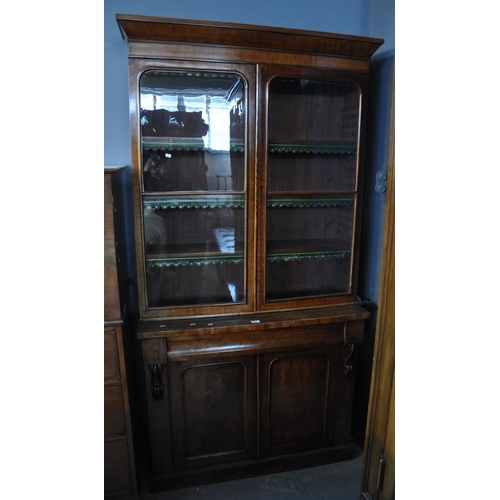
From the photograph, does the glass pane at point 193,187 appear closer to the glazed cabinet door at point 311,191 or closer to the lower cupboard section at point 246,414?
the glazed cabinet door at point 311,191

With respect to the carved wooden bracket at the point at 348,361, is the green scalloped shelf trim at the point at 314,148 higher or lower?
higher

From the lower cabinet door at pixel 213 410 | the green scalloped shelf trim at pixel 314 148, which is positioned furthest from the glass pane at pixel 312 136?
the lower cabinet door at pixel 213 410

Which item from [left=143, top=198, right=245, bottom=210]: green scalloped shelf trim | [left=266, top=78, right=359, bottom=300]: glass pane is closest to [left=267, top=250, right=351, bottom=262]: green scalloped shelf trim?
Answer: [left=266, top=78, right=359, bottom=300]: glass pane

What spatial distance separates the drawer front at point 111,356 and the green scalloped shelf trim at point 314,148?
94 cm

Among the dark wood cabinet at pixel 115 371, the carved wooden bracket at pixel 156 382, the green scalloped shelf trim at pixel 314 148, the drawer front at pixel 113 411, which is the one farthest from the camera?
the green scalloped shelf trim at pixel 314 148

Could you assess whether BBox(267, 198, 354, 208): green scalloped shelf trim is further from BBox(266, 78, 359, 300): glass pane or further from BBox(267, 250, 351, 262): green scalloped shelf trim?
BBox(267, 250, 351, 262): green scalloped shelf trim

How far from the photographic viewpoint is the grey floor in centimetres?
155

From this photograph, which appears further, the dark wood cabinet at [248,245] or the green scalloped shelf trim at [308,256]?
the green scalloped shelf trim at [308,256]

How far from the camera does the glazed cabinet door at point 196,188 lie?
1.41 meters

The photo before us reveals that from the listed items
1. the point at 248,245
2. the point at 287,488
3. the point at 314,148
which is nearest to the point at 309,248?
the point at 248,245

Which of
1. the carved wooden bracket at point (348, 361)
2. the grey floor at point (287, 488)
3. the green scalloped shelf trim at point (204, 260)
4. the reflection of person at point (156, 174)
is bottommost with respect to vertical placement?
the grey floor at point (287, 488)

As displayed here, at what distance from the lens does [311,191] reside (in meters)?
1.57

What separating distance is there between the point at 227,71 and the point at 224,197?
0.46 metres
